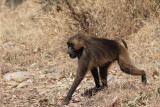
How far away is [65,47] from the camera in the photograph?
7.45 m

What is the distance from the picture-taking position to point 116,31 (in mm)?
7277

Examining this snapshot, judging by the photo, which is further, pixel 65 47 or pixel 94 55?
pixel 65 47

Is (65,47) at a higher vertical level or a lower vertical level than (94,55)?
lower

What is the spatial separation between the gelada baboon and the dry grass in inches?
10.6

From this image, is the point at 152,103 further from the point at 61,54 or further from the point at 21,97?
the point at 61,54

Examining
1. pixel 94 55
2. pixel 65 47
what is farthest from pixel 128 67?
pixel 65 47

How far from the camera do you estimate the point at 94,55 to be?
492cm

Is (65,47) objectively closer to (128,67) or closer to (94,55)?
(94,55)

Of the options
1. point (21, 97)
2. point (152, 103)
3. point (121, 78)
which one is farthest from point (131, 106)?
point (21, 97)

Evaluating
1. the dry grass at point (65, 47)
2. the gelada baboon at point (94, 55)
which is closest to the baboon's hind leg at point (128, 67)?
the gelada baboon at point (94, 55)

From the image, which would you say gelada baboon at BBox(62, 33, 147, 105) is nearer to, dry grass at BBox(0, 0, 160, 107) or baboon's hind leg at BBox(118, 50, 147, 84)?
baboon's hind leg at BBox(118, 50, 147, 84)

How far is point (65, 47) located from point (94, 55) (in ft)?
8.55

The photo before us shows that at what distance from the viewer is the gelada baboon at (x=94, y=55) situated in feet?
15.9

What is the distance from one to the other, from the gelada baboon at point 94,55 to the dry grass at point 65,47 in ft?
0.88
